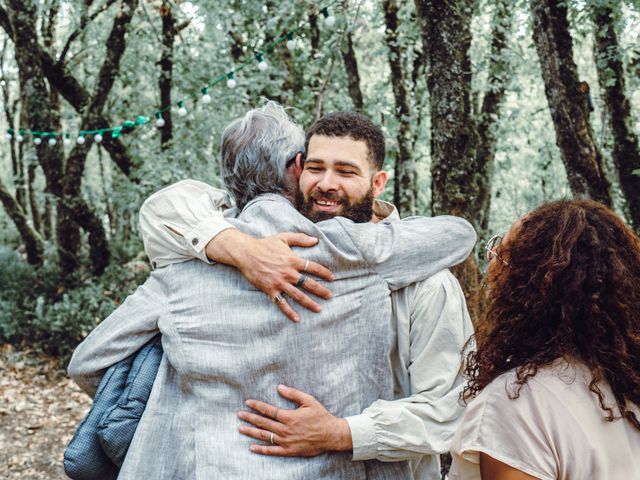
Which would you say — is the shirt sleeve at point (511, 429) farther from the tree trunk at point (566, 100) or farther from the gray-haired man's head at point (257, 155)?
the tree trunk at point (566, 100)

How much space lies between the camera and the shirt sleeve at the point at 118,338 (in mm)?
2229

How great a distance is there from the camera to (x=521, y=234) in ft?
5.98

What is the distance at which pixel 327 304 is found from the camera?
6.98 ft

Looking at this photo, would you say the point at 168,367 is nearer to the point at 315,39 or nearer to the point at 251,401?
the point at 251,401

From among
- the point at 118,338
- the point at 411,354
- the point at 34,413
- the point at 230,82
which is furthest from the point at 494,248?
the point at 34,413

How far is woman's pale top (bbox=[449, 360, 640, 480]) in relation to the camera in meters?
1.55

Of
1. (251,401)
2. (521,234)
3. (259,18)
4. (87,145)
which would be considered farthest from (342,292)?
(87,145)

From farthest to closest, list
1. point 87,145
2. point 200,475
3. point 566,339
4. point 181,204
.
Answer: point 87,145 < point 181,204 < point 200,475 < point 566,339

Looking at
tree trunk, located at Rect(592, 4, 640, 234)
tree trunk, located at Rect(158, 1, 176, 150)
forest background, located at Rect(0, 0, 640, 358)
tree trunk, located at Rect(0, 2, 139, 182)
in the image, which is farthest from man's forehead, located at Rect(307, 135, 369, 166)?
tree trunk, located at Rect(0, 2, 139, 182)

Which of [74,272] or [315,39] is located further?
[74,272]

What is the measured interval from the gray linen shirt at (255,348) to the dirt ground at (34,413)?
4.79 meters

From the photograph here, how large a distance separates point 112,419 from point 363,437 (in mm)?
822

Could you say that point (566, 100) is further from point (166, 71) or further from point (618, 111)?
point (166, 71)

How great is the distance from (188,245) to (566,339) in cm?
125
